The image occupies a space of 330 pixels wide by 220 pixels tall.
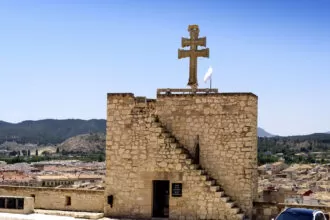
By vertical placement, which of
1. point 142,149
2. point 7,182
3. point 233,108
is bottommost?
point 7,182

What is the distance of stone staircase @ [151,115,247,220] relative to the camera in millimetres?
15852

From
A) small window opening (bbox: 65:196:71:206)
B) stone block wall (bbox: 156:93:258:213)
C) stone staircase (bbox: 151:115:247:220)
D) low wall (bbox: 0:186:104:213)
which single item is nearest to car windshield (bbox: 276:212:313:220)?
stone staircase (bbox: 151:115:247:220)

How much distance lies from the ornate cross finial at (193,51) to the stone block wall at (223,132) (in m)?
1.20

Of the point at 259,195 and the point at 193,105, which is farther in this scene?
the point at 259,195

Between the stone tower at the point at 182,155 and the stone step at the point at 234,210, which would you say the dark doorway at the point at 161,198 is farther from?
the stone step at the point at 234,210

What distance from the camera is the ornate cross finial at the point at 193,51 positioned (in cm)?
1805

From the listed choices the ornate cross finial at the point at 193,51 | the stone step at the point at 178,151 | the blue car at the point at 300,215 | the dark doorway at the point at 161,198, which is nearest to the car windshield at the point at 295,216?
the blue car at the point at 300,215

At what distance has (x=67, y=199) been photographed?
18375 millimetres

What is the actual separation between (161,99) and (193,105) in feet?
3.58

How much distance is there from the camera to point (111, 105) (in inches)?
695

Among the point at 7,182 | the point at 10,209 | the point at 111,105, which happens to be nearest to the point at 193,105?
the point at 111,105

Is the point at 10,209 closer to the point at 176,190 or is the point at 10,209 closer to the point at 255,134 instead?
the point at 176,190

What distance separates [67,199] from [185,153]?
15.1 feet

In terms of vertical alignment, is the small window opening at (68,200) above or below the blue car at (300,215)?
below
